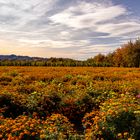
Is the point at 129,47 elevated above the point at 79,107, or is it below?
above

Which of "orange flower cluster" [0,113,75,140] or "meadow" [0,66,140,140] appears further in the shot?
"meadow" [0,66,140,140]

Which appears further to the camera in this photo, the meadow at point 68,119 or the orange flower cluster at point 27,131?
the meadow at point 68,119

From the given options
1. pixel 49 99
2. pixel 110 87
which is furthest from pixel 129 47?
pixel 49 99

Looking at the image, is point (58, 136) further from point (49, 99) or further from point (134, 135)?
point (49, 99)

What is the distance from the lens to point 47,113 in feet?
39.3

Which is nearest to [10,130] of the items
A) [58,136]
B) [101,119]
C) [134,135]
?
[58,136]

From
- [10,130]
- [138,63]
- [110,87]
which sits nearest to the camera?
[10,130]

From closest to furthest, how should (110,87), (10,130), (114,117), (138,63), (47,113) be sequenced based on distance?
(10,130), (114,117), (47,113), (110,87), (138,63)

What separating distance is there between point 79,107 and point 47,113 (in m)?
1.40

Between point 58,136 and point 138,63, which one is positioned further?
point 138,63

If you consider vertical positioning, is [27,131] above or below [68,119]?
above

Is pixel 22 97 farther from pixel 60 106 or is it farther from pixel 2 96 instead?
pixel 60 106

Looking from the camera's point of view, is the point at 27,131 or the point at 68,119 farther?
the point at 68,119

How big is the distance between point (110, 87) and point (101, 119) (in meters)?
8.62
